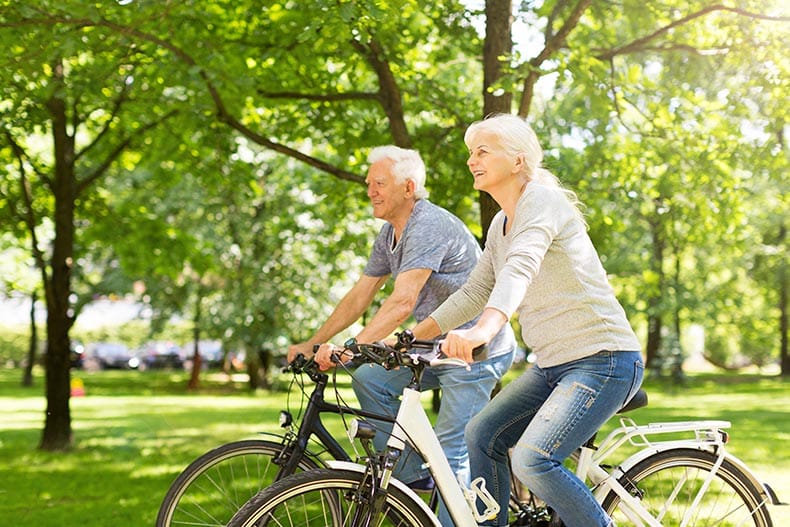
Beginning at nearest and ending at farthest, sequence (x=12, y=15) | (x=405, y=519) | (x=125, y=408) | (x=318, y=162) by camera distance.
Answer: (x=405, y=519), (x=12, y=15), (x=318, y=162), (x=125, y=408)

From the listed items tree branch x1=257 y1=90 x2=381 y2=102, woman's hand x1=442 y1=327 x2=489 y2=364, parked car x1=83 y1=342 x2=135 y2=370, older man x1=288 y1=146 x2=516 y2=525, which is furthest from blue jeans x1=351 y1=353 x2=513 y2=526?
parked car x1=83 y1=342 x2=135 y2=370

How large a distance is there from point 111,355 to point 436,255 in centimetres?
4973

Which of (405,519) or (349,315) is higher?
(349,315)

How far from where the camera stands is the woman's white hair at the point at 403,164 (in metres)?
4.82

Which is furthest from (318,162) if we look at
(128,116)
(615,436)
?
(615,436)

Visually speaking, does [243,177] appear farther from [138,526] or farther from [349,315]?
[349,315]

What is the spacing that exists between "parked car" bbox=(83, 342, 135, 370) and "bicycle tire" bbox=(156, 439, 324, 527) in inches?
1900

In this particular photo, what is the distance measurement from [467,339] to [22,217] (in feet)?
34.1

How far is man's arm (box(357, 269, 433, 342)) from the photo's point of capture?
4.34 m

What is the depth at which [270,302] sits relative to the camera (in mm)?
25875

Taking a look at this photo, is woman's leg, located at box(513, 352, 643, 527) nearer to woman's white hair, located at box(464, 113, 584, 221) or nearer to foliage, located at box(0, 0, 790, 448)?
woman's white hair, located at box(464, 113, 584, 221)

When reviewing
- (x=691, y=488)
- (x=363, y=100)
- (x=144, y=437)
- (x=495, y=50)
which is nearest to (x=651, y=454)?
(x=691, y=488)

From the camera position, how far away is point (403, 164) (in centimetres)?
484

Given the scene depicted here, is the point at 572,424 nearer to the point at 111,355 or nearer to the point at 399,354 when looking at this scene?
the point at 399,354
